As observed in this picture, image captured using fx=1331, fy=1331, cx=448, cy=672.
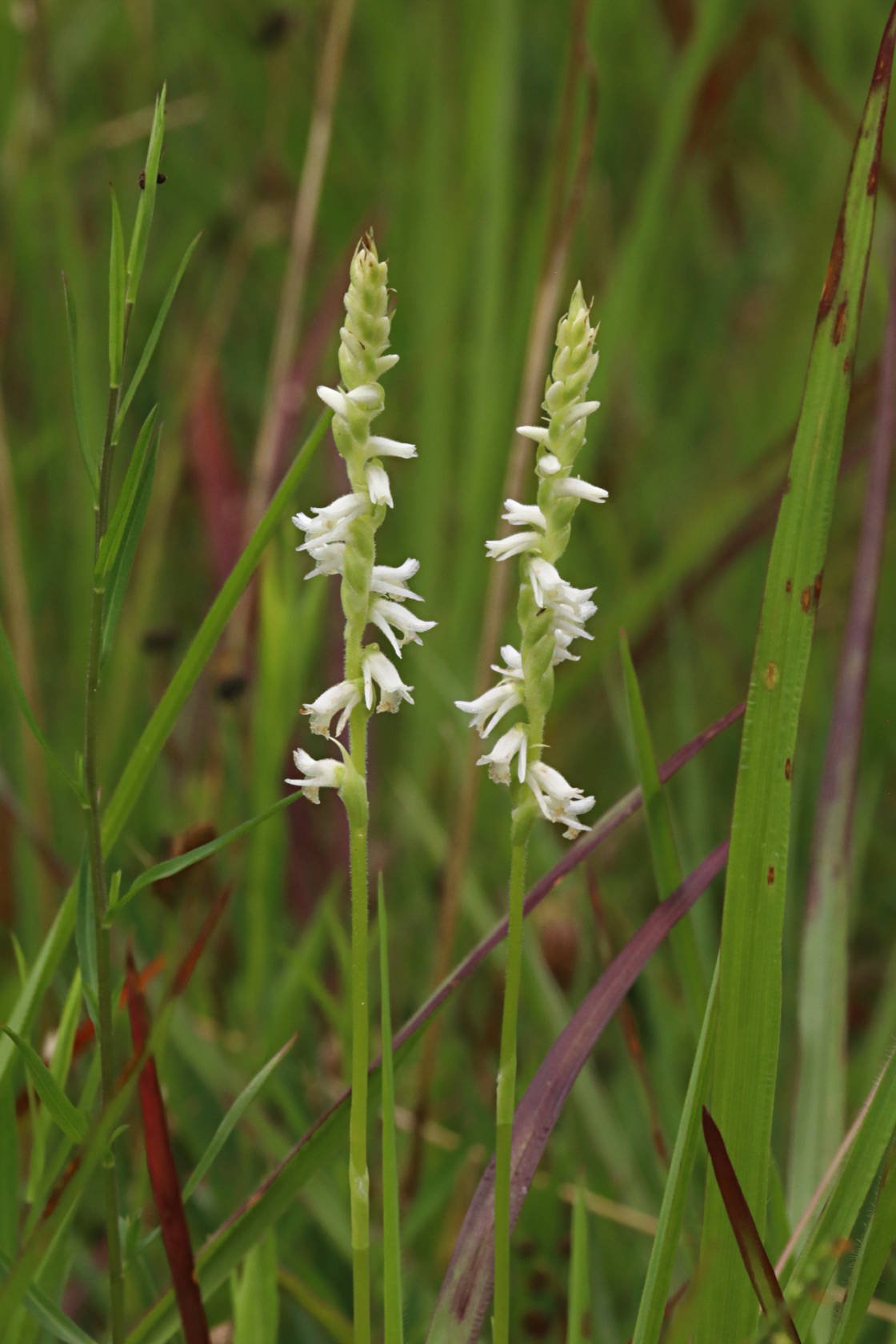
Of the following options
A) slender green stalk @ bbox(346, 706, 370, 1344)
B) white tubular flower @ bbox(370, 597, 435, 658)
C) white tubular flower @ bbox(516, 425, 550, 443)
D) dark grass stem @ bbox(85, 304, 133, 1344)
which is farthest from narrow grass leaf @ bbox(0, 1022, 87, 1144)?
white tubular flower @ bbox(516, 425, 550, 443)

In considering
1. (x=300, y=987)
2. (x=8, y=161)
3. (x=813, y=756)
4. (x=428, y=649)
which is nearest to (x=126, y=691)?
(x=428, y=649)

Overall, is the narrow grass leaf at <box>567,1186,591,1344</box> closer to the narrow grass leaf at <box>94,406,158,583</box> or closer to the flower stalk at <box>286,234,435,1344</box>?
the flower stalk at <box>286,234,435,1344</box>

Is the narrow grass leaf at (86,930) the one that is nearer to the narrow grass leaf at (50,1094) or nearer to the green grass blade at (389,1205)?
the narrow grass leaf at (50,1094)

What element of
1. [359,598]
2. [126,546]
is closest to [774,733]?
[359,598]

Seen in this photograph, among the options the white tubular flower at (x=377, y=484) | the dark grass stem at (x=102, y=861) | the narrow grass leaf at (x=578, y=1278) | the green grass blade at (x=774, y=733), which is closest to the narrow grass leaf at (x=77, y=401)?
the dark grass stem at (x=102, y=861)

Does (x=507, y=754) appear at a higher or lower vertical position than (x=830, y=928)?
higher

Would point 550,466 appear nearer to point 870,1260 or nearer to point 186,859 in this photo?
point 186,859
